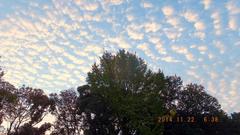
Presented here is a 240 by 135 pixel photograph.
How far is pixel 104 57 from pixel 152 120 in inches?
486

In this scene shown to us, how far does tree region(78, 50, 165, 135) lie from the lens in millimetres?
42062

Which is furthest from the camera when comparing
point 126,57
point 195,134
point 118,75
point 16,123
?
point 195,134

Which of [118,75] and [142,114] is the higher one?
[118,75]

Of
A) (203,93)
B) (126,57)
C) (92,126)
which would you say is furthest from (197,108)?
A: (126,57)

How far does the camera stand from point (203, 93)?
7531 centimetres

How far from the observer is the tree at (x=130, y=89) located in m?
42.1

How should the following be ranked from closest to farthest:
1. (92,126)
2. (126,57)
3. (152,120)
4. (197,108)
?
(152,120) < (126,57) < (92,126) < (197,108)

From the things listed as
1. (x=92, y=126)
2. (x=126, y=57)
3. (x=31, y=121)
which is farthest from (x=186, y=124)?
(x=31, y=121)

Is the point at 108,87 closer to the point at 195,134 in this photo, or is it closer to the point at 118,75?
the point at 118,75

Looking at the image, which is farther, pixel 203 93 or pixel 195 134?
pixel 203 93

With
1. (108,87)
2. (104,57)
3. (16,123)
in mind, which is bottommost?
(16,123)

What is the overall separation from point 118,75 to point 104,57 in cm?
430

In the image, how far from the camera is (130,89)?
43.5m

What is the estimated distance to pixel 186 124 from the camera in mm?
68625
